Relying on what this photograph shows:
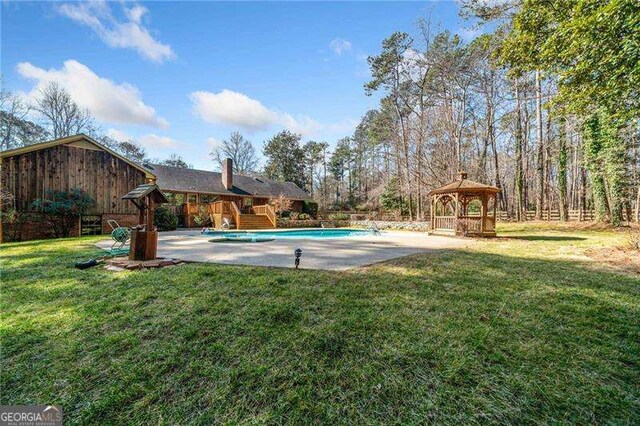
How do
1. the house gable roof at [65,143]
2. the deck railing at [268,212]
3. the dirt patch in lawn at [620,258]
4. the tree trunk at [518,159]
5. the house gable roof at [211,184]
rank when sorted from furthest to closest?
the house gable roof at [211,184], the deck railing at [268,212], the tree trunk at [518,159], the house gable roof at [65,143], the dirt patch in lawn at [620,258]

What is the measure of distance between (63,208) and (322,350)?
50.7 ft

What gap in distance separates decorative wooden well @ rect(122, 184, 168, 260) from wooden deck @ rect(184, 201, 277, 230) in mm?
11708

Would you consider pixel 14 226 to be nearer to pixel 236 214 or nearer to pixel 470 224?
pixel 236 214

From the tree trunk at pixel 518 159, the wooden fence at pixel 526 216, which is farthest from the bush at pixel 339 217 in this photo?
the tree trunk at pixel 518 159

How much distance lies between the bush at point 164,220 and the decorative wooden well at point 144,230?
35.3 feet

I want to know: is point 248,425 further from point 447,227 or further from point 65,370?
point 447,227

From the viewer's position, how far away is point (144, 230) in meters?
5.69

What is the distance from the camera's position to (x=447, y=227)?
13.7 meters

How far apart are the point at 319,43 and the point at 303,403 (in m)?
10.7

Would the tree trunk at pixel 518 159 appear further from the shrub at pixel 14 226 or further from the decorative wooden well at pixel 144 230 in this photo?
the shrub at pixel 14 226

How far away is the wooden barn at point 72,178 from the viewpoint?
37.7 ft

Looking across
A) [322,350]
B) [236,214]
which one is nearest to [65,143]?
[236,214]

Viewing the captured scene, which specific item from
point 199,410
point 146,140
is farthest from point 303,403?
point 146,140

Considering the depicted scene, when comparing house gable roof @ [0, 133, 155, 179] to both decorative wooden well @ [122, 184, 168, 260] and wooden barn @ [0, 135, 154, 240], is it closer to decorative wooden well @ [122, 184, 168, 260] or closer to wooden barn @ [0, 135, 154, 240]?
wooden barn @ [0, 135, 154, 240]
